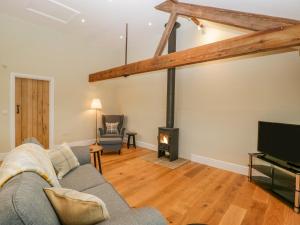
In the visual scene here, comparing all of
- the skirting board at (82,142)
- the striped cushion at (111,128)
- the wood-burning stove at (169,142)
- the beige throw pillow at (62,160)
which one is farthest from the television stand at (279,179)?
the skirting board at (82,142)

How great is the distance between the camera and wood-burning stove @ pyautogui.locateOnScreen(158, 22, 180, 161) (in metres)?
4.14

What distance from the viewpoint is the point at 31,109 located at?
4.45 metres

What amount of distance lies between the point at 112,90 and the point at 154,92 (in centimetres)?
185

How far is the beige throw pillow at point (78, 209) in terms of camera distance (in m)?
0.98

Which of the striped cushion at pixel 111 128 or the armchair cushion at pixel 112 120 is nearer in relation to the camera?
the striped cushion at pixel 111 128

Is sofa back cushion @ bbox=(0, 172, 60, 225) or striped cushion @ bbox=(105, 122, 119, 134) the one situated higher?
sofa back cushion @ bbox=(0, 172, 60, 225)

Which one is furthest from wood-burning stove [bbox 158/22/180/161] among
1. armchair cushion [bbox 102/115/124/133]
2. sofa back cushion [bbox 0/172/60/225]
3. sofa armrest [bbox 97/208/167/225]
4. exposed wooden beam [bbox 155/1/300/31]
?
sofa back cushion [bbox 0/172/60/225]

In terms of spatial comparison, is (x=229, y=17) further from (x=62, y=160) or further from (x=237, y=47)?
(x=62, y=160)

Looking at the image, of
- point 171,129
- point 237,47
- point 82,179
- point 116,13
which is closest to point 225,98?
point 171,129

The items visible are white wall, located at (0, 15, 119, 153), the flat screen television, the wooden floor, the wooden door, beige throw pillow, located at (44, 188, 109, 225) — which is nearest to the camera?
beige throw pillow, located at (44, 188, 109, 225)

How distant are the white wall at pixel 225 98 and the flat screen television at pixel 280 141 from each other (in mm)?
291

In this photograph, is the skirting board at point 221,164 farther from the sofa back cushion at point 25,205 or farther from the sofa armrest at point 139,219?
the sofa back cushion at point 25,205

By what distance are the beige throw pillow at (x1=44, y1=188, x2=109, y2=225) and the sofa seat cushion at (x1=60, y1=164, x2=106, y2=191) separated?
33.4 inches

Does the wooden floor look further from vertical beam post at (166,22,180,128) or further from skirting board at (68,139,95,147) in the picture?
skirting board at (68,139,95,147)
